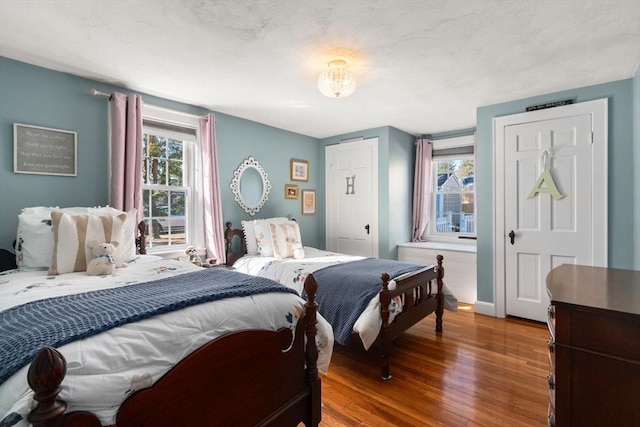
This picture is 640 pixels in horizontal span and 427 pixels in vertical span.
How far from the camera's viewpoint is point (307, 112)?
363cm

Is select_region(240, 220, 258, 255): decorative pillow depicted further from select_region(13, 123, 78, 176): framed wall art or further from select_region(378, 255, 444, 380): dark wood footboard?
select_region(378, 255, 444, 380): dark wood footboard

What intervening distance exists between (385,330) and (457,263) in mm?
2174

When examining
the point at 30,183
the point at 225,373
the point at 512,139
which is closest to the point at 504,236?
the point at 512,139

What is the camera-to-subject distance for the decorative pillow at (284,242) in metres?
3.53

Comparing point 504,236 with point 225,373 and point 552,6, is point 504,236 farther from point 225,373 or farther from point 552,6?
point 225,373

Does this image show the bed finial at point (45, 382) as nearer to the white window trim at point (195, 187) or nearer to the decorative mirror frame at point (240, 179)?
the white window trim at point (195, 187)

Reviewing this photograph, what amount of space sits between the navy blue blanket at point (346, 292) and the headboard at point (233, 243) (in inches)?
51.5

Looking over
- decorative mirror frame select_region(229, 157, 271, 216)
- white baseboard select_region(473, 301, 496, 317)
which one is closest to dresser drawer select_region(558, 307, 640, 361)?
white baseboard select_region(473, 301, 496, 317)

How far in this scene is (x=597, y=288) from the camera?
1.31 m

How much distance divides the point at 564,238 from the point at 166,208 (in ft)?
13.4

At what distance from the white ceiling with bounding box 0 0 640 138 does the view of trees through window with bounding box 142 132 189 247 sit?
21.3 inches

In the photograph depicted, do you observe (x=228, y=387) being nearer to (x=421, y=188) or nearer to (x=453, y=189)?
(x=421, y=188)

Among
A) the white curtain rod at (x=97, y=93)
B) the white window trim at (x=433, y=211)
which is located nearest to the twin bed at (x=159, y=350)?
the white curtain rod at (x=97, y=93)

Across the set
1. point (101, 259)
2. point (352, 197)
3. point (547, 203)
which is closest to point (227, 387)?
point (101, 259)
